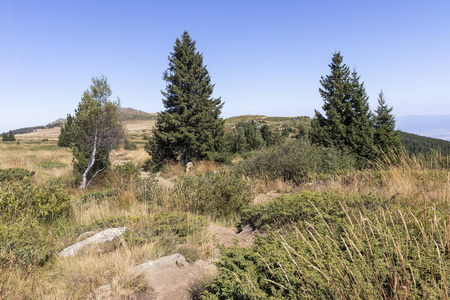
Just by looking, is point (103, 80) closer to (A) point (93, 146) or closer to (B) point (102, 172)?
(A) point (93, 146)

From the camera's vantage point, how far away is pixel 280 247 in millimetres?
2449

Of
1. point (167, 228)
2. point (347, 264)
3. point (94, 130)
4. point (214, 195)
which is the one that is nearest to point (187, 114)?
point (94, 130)

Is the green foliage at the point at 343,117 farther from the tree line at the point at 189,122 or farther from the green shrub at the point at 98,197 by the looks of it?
the green shrub at the point at 98,197

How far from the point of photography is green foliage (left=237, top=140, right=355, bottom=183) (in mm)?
8339

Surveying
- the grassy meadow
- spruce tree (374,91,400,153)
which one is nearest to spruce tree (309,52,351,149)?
A: spruce tree (374,91,400,153)

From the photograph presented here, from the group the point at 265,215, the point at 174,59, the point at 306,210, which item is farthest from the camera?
the point at 174,59

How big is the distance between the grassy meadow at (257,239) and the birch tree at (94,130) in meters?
6.28

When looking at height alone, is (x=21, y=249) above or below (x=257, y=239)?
below

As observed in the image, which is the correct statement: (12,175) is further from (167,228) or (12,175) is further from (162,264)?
(162,264)

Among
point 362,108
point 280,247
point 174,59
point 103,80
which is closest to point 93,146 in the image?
point 103,80

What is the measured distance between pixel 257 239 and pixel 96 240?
8.09 ft

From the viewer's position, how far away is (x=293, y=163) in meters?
8.41

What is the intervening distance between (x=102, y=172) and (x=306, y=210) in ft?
41.2

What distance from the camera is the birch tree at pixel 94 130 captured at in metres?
11.4
